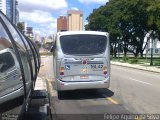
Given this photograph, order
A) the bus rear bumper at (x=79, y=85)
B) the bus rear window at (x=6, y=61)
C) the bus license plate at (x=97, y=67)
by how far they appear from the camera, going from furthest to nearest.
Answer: the bus license plate at (x=97, y=67) < the bus rear bumper at (x=79, y=85) < the bus rear window at (x=6, y=61)

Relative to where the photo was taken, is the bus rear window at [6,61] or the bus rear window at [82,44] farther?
the bus rear window at [82,44]

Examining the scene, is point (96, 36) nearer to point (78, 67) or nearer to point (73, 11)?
point (78, 67)

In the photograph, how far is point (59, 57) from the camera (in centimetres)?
1616

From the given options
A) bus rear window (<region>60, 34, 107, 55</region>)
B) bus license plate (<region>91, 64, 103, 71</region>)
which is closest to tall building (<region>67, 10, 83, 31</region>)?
bus rear window (<region>60, 34, 107, 55</region>)

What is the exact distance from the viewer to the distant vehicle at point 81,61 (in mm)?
16141

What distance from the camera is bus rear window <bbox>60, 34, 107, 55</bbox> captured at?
53.8 feet

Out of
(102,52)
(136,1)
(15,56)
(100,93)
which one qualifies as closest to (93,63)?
(102,52)

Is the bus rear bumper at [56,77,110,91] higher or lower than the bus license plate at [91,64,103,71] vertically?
lower

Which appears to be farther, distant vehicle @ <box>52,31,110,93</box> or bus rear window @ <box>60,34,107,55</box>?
bus rear window @ <box>60,34,107,55</box>

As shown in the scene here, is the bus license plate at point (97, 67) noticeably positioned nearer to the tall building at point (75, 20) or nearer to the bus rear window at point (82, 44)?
the bus rear window at point (82, 44)

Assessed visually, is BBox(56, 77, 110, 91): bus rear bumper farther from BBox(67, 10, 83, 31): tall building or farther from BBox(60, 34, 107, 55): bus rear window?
BBox(67, 10, 83, 31): tall building

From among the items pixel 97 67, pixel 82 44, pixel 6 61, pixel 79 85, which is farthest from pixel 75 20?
pixel 6 61

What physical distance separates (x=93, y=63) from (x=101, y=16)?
85.4m

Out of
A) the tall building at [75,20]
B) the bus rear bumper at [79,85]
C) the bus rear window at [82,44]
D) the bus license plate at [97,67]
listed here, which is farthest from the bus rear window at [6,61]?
the tall building at [75,20]
